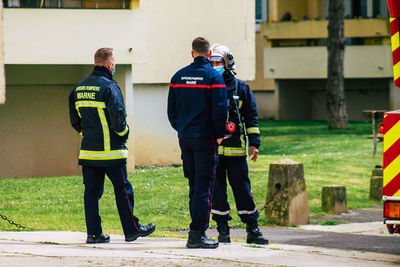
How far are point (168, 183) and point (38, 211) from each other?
11.3ft

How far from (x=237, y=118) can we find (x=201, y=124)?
625 mm

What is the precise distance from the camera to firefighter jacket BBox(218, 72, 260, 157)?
8.80m

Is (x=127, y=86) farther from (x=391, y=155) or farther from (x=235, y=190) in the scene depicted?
(x=391, y=155)

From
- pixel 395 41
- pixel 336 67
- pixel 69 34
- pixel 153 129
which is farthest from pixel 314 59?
pixel 395 41

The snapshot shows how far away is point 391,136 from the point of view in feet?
26.5

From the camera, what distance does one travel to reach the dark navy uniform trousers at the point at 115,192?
8.59m

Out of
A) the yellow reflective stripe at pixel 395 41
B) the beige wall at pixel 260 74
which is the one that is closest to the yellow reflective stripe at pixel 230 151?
the yellow reflective stripe at pixel 395 41

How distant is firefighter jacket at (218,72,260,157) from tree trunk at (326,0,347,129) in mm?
22441

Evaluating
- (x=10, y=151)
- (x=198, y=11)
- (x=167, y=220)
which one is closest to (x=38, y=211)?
(x=167, y=220)

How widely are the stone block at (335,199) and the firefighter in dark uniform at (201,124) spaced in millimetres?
5264

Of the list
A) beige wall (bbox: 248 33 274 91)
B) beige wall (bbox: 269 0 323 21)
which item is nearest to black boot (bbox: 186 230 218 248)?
beige wall (bbox: 269 0 323 21)

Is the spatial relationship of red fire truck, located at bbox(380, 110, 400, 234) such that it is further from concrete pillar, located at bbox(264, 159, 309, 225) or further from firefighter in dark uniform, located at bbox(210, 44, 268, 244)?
concrete pillar, located at bbox(264, 159, 309, 225)

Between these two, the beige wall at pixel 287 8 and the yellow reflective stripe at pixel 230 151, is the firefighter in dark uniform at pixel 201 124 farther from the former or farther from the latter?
the beige wall at pixel 287 8

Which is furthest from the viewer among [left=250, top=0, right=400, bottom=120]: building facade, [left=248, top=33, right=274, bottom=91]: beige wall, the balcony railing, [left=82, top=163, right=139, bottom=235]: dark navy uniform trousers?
[left=248, top=33, right=274, bottom=91]: beige wall
